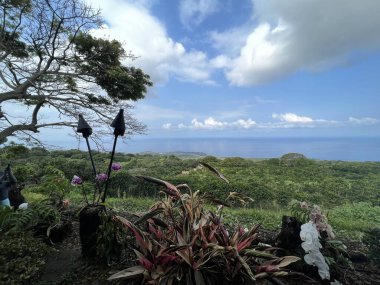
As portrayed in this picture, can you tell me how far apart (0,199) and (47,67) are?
443 centimetres

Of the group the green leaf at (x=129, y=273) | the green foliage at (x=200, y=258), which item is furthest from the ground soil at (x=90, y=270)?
the green leaf at (x=129, y=273)

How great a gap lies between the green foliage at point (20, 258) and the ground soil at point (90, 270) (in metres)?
0.10

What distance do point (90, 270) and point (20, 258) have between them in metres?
0.70

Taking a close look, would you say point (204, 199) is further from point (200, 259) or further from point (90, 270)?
point (90, 270)

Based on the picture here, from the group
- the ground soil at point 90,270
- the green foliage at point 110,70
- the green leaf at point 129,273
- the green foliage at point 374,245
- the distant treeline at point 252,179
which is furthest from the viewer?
the distant treeline at point 252,179

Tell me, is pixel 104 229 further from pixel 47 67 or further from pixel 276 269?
pixel 47 67

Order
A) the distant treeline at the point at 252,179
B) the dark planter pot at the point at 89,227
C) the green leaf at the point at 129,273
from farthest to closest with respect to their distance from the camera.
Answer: the distant treeline at the point at 252,179 → the dark planter pot at the point at 89,227 → the green leaf at the point at 129,273

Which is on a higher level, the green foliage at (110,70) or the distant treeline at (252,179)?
the green foliage at (110,70)

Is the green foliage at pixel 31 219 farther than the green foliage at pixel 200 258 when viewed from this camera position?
Yes

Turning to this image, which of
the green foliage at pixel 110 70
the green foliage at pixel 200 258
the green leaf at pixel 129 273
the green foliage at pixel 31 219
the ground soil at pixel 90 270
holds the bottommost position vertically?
the ground soil at pixel 90 270

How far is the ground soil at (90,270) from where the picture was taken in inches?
85.7

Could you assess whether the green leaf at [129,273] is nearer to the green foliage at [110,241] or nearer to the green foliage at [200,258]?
the green foliage at [200,258]

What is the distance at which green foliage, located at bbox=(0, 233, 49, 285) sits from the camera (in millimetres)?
2250

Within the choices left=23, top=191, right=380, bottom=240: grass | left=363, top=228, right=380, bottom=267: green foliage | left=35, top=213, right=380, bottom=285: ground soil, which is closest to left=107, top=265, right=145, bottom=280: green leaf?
left=35, top=213, right=380, bottom=285: ground soil
